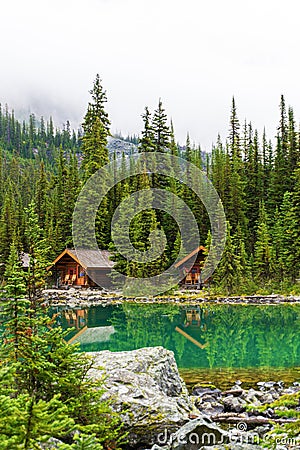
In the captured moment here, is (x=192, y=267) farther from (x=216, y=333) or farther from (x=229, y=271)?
(x=216, y=333)

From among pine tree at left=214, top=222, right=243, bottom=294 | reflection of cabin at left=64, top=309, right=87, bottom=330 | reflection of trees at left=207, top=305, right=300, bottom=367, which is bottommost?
reflection of trees at left=207, top=305, right=300, bottom=367

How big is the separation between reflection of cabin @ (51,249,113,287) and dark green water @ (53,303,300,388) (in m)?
9.22

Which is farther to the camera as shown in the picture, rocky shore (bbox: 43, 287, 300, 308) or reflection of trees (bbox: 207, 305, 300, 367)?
rocky shore (bbox: 43, 287, 300, 308)

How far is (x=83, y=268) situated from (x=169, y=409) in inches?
1133

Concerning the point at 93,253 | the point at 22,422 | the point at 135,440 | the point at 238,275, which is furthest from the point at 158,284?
the point at 22,422

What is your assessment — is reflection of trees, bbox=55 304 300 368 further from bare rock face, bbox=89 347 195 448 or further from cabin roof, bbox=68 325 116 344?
bare rock face, bbox=89 347 195 448

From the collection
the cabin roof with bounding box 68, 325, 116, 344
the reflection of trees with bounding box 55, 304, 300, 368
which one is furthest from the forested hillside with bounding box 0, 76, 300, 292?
the cabin roof with bounding box 68, 325, 116, 344

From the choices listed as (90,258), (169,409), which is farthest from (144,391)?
(90,258)

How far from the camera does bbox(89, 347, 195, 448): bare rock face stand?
547cm

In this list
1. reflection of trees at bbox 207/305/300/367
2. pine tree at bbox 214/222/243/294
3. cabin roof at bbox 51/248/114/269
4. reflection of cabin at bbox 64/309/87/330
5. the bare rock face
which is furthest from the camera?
cabin roof at bbox 51/248/114/269

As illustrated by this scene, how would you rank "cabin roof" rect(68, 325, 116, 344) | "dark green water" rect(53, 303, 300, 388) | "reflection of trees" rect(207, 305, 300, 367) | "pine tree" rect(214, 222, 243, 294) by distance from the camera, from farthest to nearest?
"pine tree" rect(214, 222, 243, 294) → "cabin roof" rect(68, 325, 116, 344) → "reflection of trees" rect(207, 305, 300, 367) → "dark green water" rect(53, 303, 300, 388)

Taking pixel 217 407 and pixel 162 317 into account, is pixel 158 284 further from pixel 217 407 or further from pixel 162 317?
pixel 217 407

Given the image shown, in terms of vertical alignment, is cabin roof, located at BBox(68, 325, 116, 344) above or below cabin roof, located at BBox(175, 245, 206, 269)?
below

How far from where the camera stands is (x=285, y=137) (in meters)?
47.5
